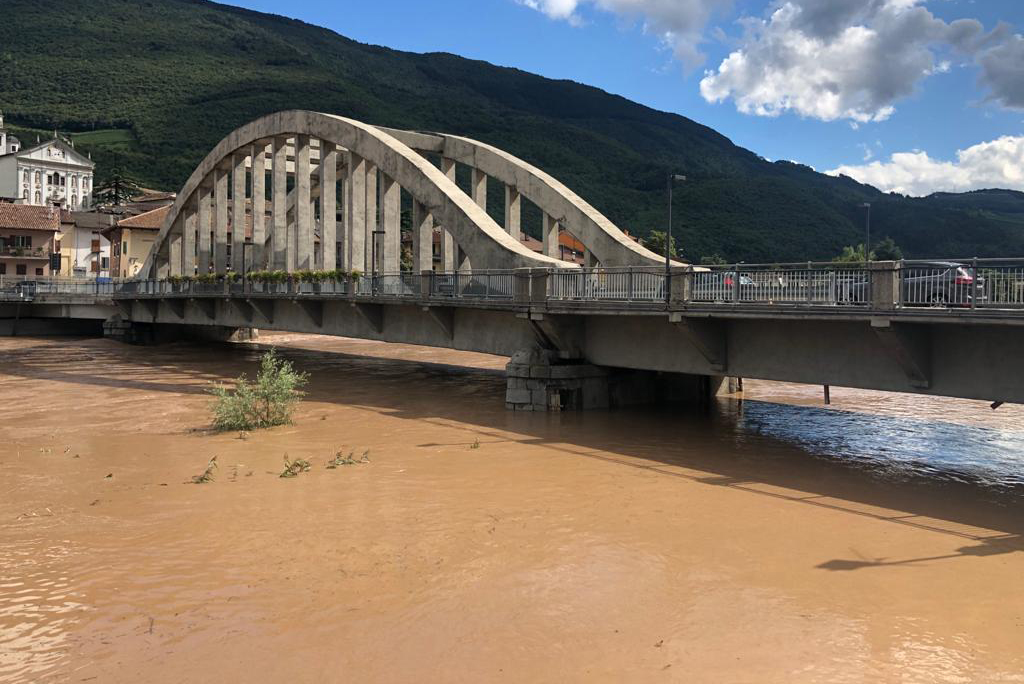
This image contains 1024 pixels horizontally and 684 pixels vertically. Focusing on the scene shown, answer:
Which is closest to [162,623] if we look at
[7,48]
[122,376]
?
[122,376]

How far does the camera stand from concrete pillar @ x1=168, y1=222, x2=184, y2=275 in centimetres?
5178

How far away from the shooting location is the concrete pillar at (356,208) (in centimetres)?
3431

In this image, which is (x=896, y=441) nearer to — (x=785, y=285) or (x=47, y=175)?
(x=785, y=285)

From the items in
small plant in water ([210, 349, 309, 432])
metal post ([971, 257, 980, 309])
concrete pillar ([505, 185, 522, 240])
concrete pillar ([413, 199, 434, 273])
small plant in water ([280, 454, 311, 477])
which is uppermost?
concrete pillar ([505, 185, 522, 240])

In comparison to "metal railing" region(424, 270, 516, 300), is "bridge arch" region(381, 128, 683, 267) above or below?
above

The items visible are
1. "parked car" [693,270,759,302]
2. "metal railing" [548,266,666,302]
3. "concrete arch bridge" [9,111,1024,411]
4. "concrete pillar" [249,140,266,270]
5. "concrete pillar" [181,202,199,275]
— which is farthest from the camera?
"concrete pillar" [181,202,199,275]

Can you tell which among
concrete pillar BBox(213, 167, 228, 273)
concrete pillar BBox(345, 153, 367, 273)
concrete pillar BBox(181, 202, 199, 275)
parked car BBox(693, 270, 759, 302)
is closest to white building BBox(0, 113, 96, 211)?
concrete pillar BBox(181, 202, 199, 275)

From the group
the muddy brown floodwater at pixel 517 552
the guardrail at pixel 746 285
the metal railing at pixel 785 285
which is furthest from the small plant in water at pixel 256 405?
the metal railing at pixel 785 285

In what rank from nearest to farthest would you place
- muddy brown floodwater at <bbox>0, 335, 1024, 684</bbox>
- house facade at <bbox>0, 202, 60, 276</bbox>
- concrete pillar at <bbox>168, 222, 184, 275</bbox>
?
muddy brown floodwater at <bbox>0, 335, 1024, 684</bbox> → concrete pillar at <bbox>168, 222, 184, 275</bbox> → house facade at <bbox>0, 202, 60, 276</bbox>

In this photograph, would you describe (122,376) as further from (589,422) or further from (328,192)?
(589,422)

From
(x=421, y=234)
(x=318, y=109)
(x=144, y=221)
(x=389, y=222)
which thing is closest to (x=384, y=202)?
(x=389, y=222)

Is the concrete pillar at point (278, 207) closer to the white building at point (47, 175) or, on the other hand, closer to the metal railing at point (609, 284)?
the metal railing at point (609, 284)

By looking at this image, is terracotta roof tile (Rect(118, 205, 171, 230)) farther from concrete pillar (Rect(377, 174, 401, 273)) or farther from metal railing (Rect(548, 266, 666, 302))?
metal railing (Rect(548, 266, 666, 302))

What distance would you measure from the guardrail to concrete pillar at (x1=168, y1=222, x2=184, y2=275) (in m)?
27.2
